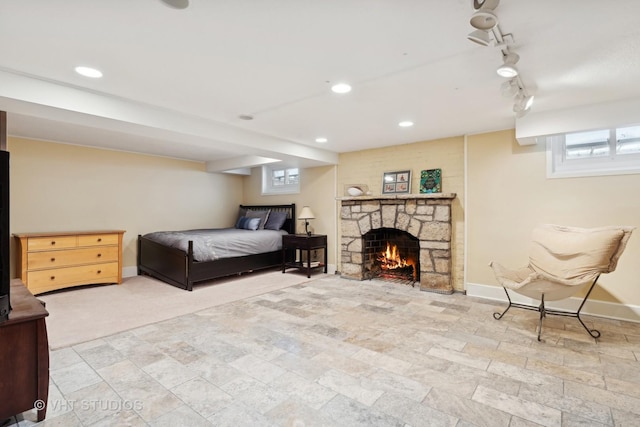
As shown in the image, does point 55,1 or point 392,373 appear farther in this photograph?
point 392,373

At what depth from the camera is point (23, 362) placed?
5.36 feet

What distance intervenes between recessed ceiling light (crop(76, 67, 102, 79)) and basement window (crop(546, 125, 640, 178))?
4.53 meters

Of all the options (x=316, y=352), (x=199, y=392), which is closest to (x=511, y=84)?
(x=316, y=352)

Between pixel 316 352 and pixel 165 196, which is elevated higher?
pixel 165 196

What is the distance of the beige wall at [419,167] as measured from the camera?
4445 millimetres

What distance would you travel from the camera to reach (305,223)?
619cm

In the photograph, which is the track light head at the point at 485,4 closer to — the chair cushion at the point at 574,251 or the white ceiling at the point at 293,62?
the white ceiling at the point at 293,62

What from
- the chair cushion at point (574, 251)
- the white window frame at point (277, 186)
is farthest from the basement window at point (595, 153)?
the white window frame at point (277, 186)

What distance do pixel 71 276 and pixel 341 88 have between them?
175 inches

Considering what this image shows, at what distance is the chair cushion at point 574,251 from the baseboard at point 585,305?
0.74 metres

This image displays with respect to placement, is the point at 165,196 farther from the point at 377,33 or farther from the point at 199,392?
the point at 377,33

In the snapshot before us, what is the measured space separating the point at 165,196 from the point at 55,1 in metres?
4.66

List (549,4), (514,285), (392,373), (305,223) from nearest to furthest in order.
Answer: (549,4)
(392,373)
(514,285)
(305,223)

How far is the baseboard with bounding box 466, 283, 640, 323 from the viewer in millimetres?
3315
